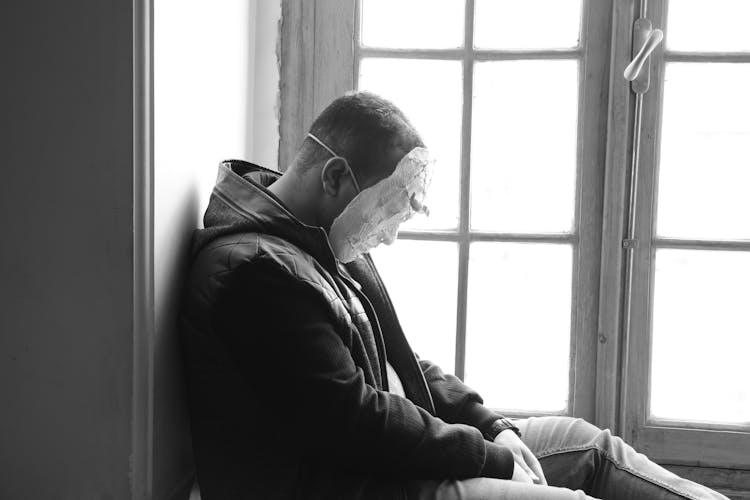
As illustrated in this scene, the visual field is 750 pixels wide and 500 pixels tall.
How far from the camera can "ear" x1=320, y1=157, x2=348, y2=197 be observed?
1.42 meters

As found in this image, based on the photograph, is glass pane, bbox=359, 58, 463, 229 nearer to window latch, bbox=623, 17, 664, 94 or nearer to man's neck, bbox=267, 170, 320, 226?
window latch, bbox=623, 17, 664, 94

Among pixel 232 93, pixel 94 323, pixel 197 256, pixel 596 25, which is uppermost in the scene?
pixel 596 25

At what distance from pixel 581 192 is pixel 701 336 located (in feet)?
1.65

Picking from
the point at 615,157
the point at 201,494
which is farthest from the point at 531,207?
the point at 201,494

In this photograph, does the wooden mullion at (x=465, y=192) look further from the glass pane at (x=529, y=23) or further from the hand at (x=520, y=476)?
the hand at (x=520, y=476)

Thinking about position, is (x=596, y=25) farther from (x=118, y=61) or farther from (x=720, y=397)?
(x=118, y=61)

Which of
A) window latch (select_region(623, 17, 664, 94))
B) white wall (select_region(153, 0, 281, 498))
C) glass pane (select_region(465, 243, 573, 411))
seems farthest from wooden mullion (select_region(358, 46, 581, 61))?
glass pane (select_region(465, 243, 573, 411))

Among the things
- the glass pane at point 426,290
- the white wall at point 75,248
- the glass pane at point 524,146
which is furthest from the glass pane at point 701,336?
the white wall at point 75,248

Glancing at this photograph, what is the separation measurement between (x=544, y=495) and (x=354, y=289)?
20.7 inches

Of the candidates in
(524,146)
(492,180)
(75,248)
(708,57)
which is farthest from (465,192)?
(75,248)

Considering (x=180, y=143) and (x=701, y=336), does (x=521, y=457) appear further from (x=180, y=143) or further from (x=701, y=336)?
(x=180, y=143)

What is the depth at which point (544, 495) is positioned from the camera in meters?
1.28

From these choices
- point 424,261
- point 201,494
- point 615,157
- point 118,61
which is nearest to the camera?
point 118,61

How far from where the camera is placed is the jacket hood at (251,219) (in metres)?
1.35
